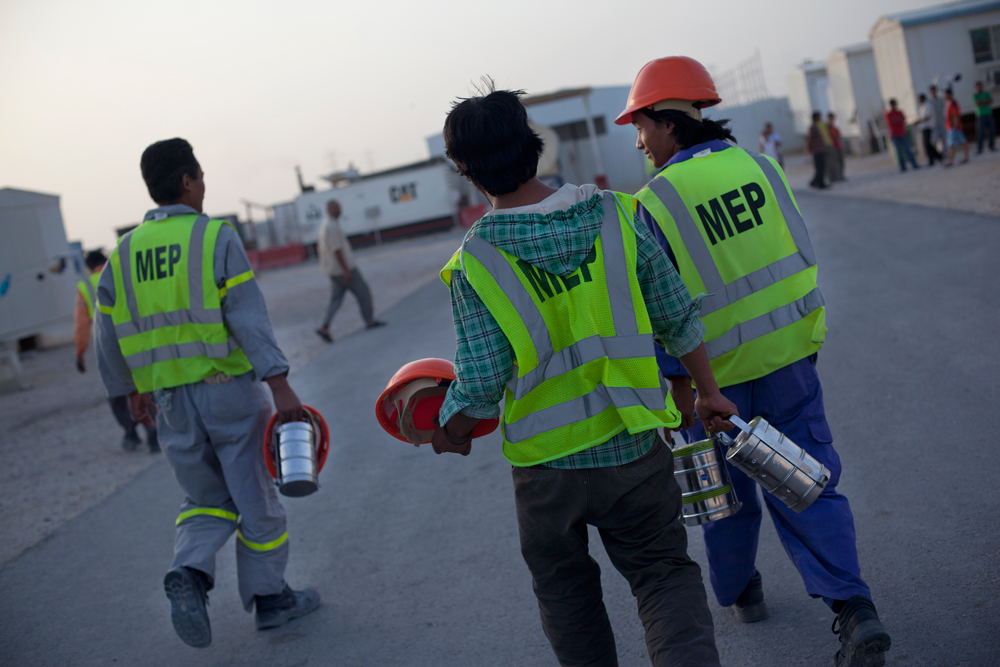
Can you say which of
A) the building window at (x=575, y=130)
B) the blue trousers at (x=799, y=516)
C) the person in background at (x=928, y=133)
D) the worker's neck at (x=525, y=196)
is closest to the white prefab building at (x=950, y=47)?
the person in background at (x=928, y=133)

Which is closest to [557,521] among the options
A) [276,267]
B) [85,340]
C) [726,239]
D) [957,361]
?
[726,239]

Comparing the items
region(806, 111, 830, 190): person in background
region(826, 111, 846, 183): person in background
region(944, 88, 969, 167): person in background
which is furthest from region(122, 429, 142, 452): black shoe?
region(826, 111, 846, 183): person in background

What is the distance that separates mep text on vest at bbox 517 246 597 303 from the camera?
2.12 m

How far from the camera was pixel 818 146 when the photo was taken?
19.9 m

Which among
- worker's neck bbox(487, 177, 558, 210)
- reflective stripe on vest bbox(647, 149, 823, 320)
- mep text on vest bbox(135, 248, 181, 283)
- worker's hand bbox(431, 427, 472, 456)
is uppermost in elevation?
mep text on vest bbox(135, 248, 181, 283)

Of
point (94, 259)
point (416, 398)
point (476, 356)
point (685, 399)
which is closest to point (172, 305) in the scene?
point (416, 398)

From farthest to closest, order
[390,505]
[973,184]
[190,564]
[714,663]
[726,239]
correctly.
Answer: [973,184]
[390,505]
[190,564]
[726,239]
[714,663]

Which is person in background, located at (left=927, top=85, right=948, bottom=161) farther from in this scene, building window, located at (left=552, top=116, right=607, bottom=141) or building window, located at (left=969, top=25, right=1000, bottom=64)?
building window, located at (left=552, top=116, right=607, bottom=141)

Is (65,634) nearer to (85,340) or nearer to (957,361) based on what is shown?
(85,340)

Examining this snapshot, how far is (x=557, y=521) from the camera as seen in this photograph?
7.17 ft

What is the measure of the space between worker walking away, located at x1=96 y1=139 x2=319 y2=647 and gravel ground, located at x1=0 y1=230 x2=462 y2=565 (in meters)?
2.56

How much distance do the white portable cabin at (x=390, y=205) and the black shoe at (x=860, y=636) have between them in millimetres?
38909

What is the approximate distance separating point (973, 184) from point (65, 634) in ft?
50.0

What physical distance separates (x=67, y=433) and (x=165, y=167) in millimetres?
6725
